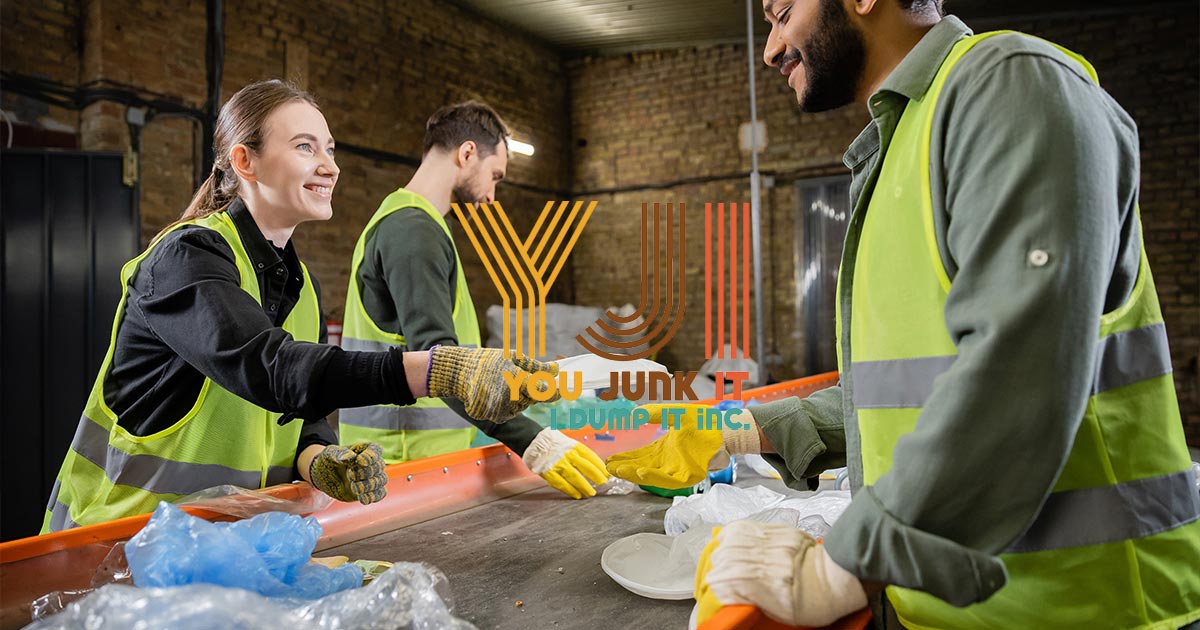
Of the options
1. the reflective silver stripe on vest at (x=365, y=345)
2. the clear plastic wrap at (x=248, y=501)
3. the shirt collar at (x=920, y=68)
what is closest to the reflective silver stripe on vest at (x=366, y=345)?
the reflective silver stripe on vest at (x=365, y=345)

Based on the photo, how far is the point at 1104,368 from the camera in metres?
0.83

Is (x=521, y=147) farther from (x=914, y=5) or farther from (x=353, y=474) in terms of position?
(x=914, y=5)

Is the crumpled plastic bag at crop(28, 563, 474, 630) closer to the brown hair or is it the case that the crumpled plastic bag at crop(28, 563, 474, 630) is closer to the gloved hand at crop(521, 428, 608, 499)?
the gloved hand at crop(521, 428, 608, 499)

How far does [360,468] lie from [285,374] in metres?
0.36

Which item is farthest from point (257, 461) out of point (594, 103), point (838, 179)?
point (594, 103)

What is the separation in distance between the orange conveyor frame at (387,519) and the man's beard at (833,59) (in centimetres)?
71

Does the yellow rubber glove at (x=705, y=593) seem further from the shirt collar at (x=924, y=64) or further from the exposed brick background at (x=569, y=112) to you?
the exposed brick background at (x=569, y=112)

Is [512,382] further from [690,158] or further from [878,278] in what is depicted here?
[690,158]

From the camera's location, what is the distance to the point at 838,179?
7.26 m

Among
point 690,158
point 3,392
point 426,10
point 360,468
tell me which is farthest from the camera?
point 690,158

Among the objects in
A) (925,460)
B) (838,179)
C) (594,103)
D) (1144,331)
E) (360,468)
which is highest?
(594,103)

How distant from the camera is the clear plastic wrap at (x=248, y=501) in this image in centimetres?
139

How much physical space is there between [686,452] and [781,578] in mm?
707

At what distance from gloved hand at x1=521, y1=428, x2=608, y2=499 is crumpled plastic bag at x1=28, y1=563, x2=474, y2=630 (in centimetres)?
83
